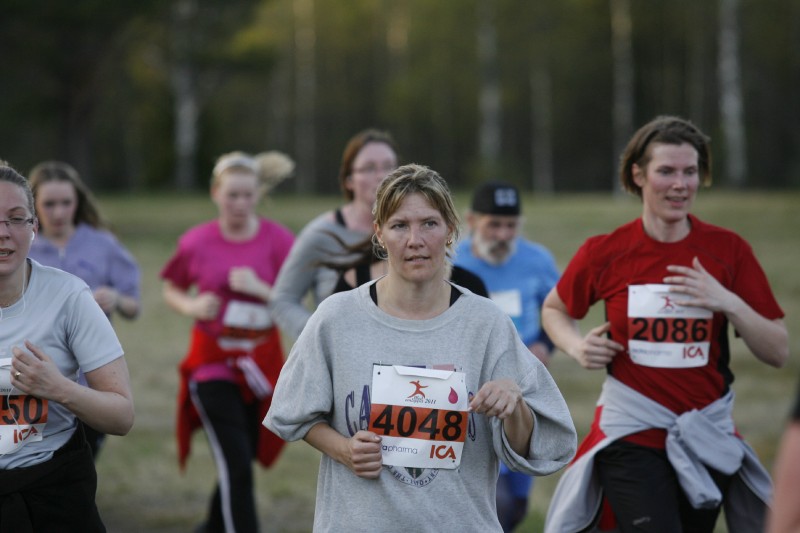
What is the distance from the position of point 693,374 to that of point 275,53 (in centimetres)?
4134

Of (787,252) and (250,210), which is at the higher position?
(250,210)

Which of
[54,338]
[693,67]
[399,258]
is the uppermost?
[693,67]

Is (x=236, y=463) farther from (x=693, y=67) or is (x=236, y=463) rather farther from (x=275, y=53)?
(x=693, y=67)

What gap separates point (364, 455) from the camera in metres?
3.46

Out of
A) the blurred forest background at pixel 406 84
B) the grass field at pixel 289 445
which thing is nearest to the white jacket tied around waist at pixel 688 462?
the grass field at pixel 289 445

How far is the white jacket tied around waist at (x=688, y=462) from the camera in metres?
4.52

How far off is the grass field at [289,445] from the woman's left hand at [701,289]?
2719mm

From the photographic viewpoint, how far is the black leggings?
6.19 meters

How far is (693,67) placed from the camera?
161 ft

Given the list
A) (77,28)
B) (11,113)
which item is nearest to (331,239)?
(77,28)

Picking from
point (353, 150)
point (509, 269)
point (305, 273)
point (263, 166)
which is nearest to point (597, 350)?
point (509, 269)

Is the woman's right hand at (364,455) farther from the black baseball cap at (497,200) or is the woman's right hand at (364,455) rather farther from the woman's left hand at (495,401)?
the black baseball cap at (497,200)

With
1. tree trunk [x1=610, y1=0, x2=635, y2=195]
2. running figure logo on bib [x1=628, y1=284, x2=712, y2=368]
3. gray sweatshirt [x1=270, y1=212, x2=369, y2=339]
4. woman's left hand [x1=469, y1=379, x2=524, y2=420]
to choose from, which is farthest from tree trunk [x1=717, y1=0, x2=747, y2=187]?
woman's left hand [x1=469, y1=379, x2=524, y2=420]

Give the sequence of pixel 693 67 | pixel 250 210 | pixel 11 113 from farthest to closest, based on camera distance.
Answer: pixel 693 67
pixel 11 113
pixel 250 210
